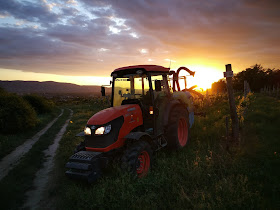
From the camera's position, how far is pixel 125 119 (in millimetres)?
5062

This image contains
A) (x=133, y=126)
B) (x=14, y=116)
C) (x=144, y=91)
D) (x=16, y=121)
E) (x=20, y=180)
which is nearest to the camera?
(x=133, y=126)

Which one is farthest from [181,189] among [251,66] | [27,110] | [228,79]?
[251,66]

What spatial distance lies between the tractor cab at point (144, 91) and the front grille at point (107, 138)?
1033mm

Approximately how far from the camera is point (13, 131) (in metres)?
12.7

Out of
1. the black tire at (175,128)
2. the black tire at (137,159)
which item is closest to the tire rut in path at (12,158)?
the black tire at (137,159)

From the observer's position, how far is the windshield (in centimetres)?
594

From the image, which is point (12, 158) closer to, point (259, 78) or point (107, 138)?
point (107, 138)

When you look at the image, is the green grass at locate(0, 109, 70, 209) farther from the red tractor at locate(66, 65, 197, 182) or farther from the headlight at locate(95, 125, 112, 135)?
the headlight at locate(95, 125, 112, 135)

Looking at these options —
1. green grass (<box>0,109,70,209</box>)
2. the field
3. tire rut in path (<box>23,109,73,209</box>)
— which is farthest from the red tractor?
green grass (<box>0,109,70,209</box>)

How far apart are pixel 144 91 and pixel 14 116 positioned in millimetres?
10846

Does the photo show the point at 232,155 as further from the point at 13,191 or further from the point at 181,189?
the point at 13,191

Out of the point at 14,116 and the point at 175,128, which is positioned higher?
the point at 175,128

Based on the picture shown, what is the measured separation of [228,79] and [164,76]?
77.7 inches

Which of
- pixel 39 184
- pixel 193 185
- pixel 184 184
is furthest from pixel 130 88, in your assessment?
pixel 39 184
